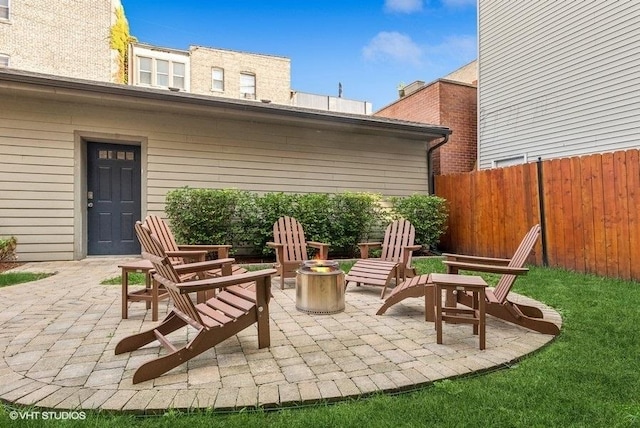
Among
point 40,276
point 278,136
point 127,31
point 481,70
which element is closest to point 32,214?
point 40,276

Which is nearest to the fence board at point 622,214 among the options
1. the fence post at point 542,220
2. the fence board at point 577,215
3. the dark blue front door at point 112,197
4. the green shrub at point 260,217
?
the fence board at point 577,215

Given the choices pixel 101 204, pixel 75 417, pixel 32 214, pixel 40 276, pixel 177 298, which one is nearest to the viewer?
pixel 75 417

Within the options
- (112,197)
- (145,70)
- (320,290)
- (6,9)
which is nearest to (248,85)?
(145,70)

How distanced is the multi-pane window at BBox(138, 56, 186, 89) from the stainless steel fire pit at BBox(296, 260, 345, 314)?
62.2 ft

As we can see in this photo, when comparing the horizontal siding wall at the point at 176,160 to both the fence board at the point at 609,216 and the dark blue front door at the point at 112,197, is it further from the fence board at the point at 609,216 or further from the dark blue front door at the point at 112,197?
the fence board at the point at 609,216

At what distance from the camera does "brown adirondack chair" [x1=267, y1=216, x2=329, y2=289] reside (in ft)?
16.8

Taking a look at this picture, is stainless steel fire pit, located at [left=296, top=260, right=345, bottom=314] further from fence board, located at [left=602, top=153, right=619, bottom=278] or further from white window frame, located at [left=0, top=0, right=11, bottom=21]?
white window frame, located at [left=0, top=0, right=11, bottom=21]

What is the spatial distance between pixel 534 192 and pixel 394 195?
334 centimetres

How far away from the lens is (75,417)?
1816mm

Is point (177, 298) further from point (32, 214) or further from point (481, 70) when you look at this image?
point (481, 70)

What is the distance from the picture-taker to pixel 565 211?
620 cm

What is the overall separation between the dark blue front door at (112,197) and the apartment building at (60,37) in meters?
11.5

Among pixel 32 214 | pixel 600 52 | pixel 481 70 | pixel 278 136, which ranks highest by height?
pixel 481 70

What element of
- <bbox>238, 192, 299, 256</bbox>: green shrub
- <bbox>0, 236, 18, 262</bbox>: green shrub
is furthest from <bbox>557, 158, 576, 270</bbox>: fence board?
<bbox>0, 236, 18, 262</bbox>: green shrub
